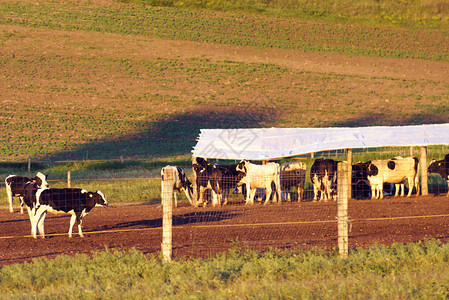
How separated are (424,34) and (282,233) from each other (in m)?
68.0

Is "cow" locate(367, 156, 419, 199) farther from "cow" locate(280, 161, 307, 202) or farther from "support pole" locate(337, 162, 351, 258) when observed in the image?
"support pole" locate(337, 162, 351, 258)

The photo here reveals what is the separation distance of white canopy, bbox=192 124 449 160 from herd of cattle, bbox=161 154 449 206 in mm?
566

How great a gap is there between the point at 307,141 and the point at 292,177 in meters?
1.77

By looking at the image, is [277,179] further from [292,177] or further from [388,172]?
[388,172]

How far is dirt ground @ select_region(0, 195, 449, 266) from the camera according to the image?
1472 centimetres

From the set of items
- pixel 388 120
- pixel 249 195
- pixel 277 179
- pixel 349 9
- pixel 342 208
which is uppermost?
pixel 349 9

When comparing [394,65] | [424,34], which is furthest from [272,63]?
[424,34]

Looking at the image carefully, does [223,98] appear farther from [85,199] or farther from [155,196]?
[85,199]

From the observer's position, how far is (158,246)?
1480cm

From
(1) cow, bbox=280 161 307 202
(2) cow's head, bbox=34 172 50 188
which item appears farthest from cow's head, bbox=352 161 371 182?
(2) cow's head, bbox=34 172 50 188

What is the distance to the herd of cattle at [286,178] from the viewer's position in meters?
23.6

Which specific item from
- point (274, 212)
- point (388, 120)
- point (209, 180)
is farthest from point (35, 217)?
point (388, 120)

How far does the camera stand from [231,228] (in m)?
17.2

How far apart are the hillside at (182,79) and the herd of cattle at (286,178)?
82.6ft
